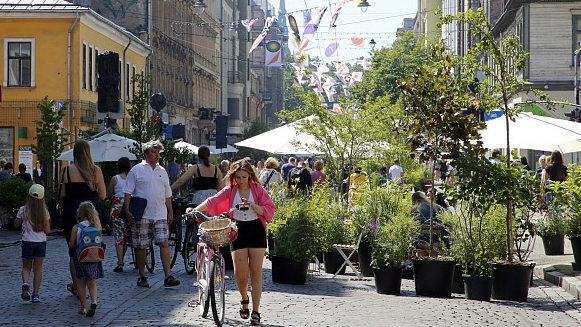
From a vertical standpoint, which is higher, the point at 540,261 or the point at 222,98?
the point at 222,98

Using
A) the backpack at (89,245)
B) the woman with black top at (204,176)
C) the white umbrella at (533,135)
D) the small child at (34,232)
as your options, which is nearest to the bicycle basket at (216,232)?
the backpack at (89,245)

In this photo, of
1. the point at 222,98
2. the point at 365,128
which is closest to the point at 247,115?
the point at 222,98

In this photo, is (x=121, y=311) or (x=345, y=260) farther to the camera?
(x=345, y=260)

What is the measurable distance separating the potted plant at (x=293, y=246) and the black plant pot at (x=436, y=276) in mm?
1536

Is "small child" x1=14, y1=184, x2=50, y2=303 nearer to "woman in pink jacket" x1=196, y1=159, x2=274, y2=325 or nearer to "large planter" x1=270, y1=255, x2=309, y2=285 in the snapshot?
"woman in pink jacket" x1=196, y1=159, x2=274, y2=325

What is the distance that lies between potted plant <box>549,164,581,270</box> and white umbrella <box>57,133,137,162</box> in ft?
37.1

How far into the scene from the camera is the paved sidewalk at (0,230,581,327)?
1088 centimetres

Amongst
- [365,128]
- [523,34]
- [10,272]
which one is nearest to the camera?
[10,272]

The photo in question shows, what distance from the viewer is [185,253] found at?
15.2 metres

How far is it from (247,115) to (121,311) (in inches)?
3984

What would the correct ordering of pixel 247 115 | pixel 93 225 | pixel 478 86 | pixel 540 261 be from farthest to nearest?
pixel 247 115
pixel 540 261
pixel 478 86
pixel 93 225

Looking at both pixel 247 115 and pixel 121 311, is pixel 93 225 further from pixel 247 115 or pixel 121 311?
pixel 247 115

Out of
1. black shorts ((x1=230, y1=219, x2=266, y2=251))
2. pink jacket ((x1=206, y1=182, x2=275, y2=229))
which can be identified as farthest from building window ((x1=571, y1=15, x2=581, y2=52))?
black shorts ((x1=230, y1=219, x2=266, y2=251))

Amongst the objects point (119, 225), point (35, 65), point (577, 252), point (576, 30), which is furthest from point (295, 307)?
point (576, 30)
